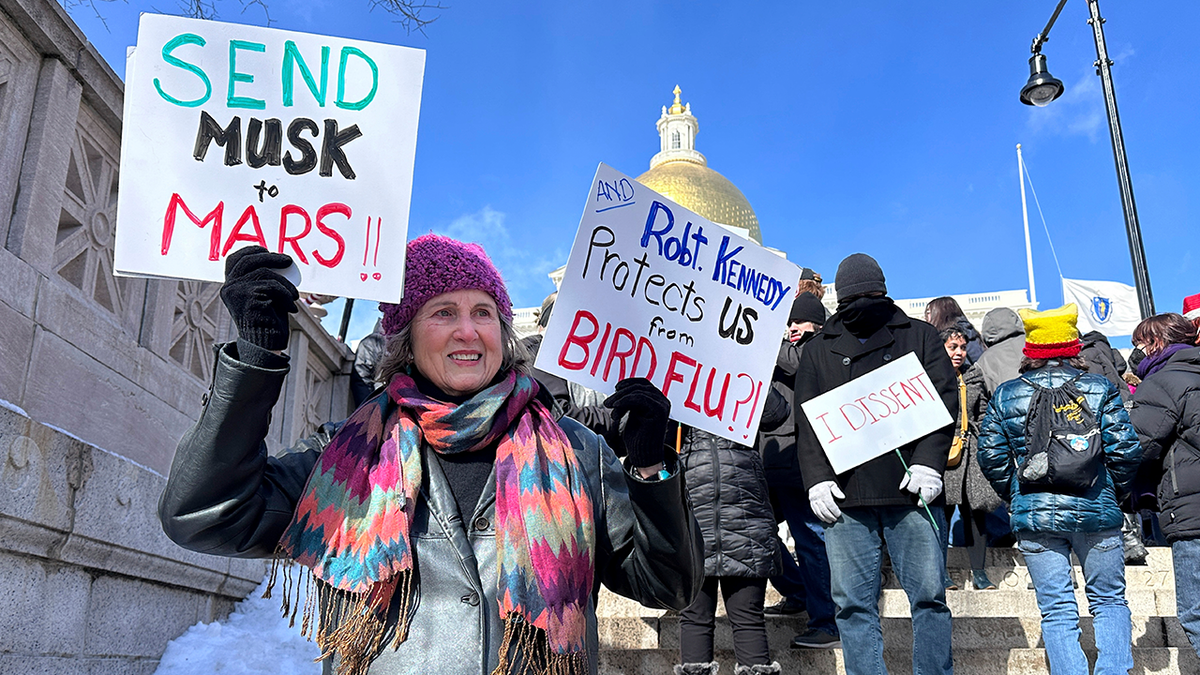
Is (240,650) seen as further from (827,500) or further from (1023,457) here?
(1023,457)

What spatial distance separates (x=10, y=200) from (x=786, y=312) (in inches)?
122

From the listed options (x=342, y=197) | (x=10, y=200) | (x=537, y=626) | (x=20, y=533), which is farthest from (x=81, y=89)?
(x=537, y=626)

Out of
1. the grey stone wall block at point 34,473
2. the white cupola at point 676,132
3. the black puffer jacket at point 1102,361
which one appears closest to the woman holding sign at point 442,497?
the grey stone wall block at point 34,473

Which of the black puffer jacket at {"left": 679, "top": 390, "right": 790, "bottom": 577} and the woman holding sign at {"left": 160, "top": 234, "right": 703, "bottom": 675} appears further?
the black puffer jacket at {"left": 679, "top": 390, "right": 790, "bottom": 577}

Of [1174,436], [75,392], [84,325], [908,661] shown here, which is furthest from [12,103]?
[1174,436]

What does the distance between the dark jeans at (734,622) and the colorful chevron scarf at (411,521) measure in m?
2.59

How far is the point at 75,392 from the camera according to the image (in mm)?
4059

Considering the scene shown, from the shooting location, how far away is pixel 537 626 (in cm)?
212

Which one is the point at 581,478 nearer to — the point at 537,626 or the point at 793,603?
the point at 537,626

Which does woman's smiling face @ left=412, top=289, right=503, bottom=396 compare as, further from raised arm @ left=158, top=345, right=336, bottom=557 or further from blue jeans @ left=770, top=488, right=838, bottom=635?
blue jeans @ left=770, top=488, right=838, bottom=635

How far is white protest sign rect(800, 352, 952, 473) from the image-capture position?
4.48 metres

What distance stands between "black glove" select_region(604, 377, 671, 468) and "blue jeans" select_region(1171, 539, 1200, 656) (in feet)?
12.4

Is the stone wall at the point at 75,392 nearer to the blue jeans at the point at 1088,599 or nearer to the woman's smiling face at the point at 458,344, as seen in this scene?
the woman's smiling face at the point at 458,344

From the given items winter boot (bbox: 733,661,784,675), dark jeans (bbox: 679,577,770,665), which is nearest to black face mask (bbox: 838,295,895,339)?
dark jeans (bbox: 679,577,770,665)
